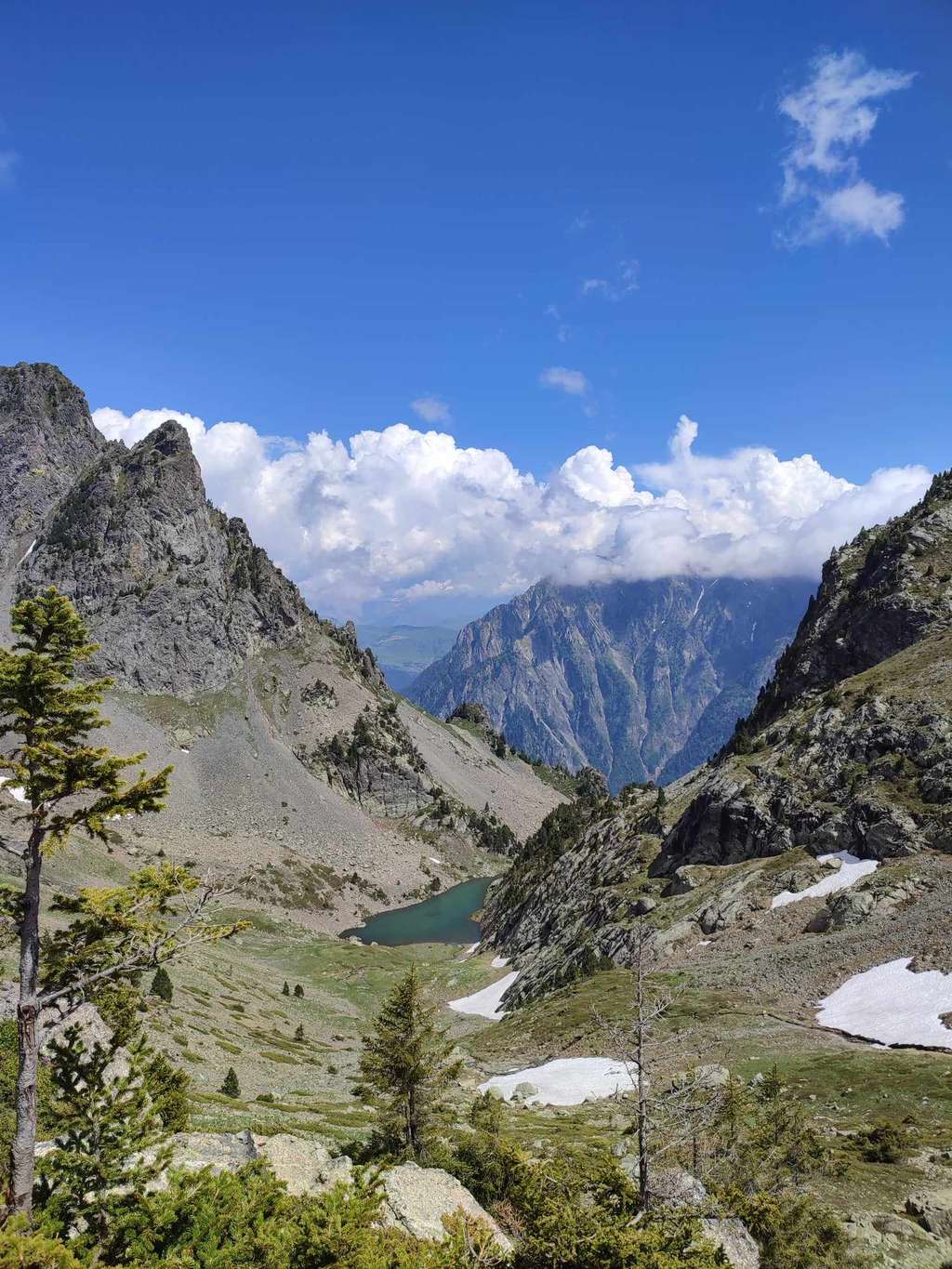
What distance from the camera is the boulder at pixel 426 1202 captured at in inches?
750

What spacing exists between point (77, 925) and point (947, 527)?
118m

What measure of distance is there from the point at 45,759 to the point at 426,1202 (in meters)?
17.4

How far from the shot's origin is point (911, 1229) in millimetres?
18109

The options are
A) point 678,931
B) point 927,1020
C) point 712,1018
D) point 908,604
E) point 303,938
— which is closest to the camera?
point 927,1020

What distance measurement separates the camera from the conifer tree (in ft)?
47.2

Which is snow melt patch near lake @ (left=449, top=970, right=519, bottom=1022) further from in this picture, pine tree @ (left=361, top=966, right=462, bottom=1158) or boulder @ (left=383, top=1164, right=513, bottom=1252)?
boulder @ (left=383, top=1164, right=513, bottom=1252)

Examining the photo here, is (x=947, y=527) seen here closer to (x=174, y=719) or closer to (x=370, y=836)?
(x=370, y=836)

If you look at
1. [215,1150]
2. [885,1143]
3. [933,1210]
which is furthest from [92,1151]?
[885,1143]

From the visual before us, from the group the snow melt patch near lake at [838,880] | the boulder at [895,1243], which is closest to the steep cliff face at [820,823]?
the snow melt patch near lake at [838,880]

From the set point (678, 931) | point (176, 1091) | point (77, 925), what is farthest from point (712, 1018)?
point (77, 925)

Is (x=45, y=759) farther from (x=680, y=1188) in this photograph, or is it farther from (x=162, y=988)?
(x=162, y=988)

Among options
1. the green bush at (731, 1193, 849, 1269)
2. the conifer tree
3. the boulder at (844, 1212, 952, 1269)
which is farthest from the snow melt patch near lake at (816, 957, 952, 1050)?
the conifer tree

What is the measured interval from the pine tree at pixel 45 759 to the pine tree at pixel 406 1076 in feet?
54.9

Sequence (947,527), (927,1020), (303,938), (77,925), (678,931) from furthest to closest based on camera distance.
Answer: (303,938)
(947,527)
(678,931)
(927,1020)
(77,925)
